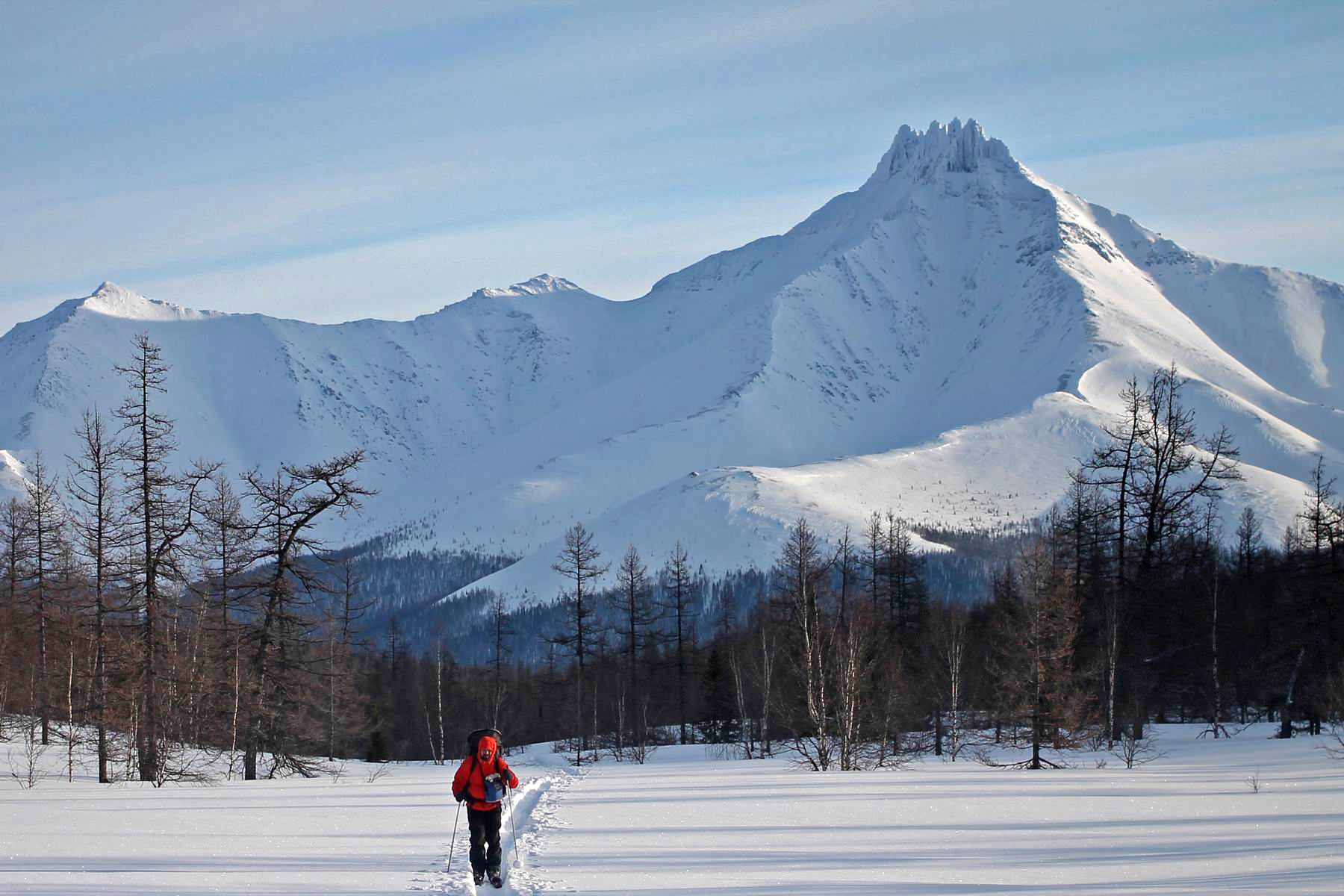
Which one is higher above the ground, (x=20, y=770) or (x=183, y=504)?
(x=183, y=504)

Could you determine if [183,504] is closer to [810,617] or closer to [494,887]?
[494,887]

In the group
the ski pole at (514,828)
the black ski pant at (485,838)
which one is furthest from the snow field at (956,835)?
the black ski pant at (485,838)

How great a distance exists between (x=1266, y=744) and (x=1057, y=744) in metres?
7.46

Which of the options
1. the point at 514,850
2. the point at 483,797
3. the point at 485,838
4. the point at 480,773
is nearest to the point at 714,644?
the point at 514,850

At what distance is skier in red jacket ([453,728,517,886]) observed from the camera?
1484 cm

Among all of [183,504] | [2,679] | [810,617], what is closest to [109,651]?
[183,504]

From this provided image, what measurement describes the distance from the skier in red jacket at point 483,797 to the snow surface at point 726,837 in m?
0.38

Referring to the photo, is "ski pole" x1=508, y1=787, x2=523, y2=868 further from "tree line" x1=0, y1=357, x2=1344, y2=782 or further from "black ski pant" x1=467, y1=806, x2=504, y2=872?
"tree line" x1=0, y1=357, x2=1344, y2=782

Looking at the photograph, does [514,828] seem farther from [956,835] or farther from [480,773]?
[956,835]

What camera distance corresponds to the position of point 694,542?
164750 mm

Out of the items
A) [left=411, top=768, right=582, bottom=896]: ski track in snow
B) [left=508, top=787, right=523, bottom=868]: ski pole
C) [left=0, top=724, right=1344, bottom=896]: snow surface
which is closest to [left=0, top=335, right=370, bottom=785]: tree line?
[left=0, top=724, right=1344, bottom=896]: snow surface

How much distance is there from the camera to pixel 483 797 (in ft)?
49.3

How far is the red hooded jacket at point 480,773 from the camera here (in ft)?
49.3

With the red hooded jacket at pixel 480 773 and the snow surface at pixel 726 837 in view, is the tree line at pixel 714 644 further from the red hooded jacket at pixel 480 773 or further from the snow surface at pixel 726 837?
the red hooded jacket at pixel 480 773
